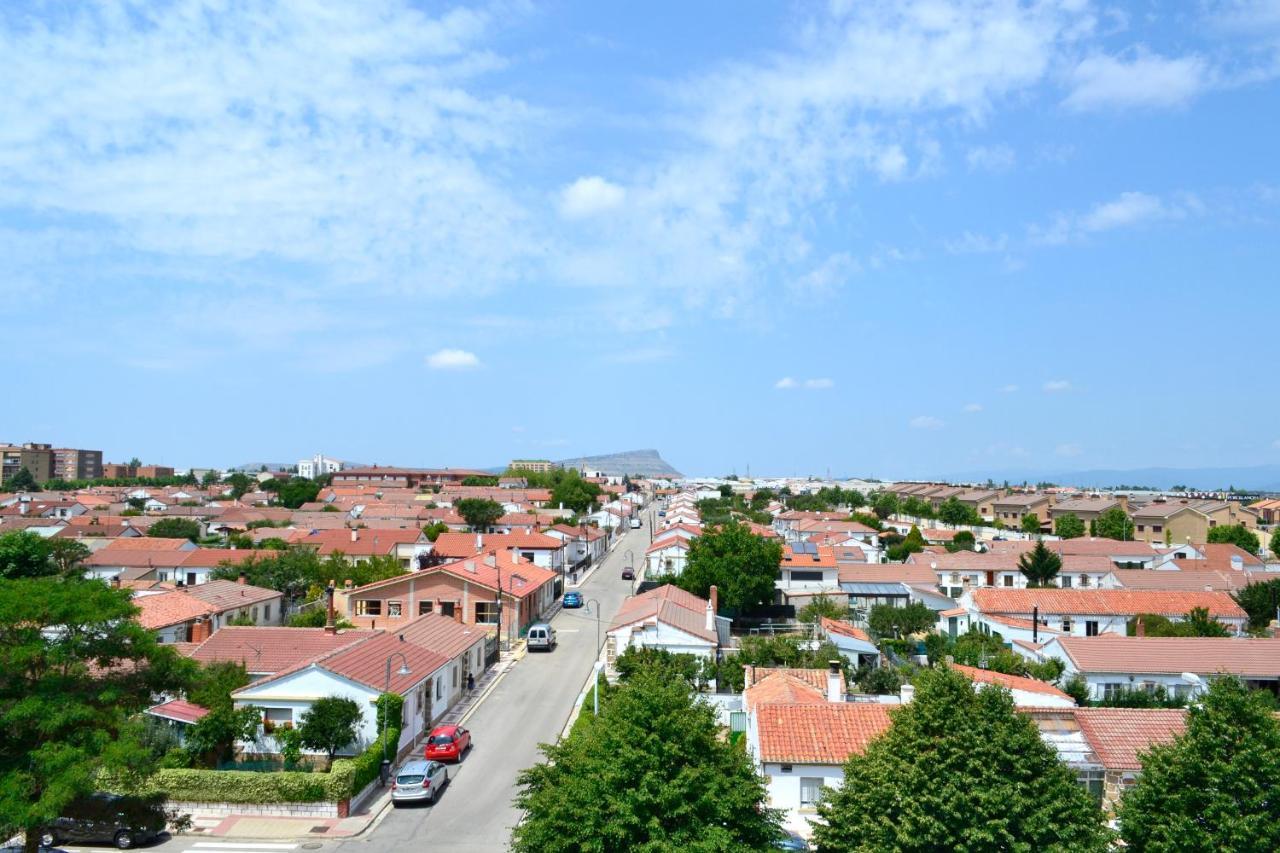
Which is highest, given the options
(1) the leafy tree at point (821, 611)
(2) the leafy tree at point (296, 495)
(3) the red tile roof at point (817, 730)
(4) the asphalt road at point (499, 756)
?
(2) the leafy tree at point (296, 495)

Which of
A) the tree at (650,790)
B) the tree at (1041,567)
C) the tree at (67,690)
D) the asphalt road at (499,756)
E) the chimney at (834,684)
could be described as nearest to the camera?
the tree at (650,790)

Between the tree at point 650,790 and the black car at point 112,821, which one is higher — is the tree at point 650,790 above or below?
above

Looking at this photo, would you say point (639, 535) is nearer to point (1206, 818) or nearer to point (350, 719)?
point (350, 719)

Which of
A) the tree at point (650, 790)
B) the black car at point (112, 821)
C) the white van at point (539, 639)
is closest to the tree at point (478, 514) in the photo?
the white van at point (539, 639)

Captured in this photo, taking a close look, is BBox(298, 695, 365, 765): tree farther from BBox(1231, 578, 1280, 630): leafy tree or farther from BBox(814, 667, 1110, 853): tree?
BBox(1231, 578, 1280, 630): leafy tree

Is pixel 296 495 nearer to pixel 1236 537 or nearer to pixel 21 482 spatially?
pixel 21 482

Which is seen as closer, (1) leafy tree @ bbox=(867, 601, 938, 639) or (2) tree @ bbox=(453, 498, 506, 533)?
(1) leafy tree @ bbox=(867, 601, 938, 639)

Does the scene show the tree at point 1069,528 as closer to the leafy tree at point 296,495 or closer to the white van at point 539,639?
the white van at point 539,639

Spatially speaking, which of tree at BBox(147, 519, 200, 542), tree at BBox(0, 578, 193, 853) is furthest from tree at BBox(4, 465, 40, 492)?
tree at BBox(0, 578, 193, 853)
